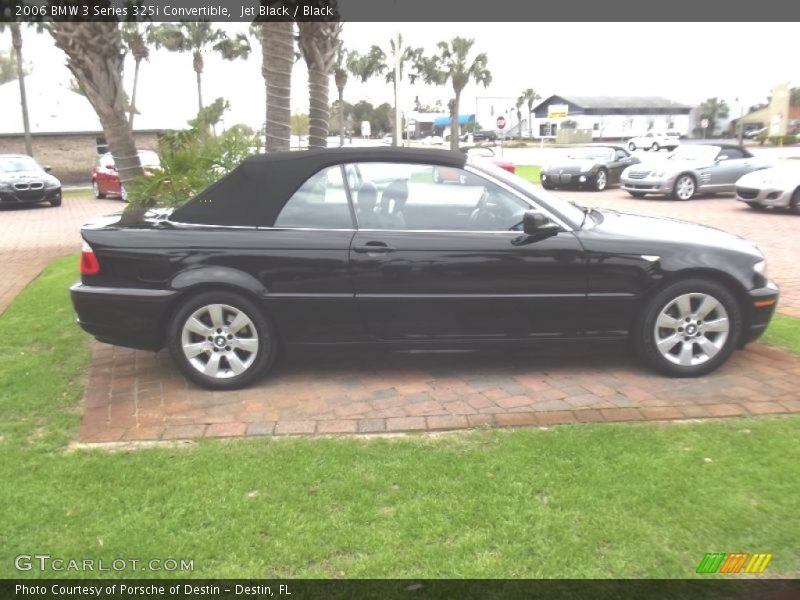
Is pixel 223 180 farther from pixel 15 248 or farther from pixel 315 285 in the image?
pixel 15 248

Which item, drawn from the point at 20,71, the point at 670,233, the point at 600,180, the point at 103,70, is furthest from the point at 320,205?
the point at 20,71

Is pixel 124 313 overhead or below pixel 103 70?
below

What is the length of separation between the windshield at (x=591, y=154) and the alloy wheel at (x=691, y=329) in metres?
18.3

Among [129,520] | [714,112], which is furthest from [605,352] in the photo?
[714,112]

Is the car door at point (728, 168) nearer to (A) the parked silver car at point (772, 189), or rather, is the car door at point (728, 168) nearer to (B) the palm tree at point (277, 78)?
(A) the parked silver car at point (772, 189)

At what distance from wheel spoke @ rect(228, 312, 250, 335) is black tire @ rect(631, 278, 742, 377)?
260cm

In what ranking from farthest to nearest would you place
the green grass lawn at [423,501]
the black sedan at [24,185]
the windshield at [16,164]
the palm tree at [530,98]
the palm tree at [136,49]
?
the palm tree at [530,98] < the palm tree at [136,49] < the windshield at [16,164] < the black sedan at [24,185] < the green grass lawn at [423,501]

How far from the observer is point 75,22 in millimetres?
7844

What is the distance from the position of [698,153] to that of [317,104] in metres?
13.1

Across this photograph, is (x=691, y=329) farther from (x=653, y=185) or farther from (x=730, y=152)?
(x=730, y=152)

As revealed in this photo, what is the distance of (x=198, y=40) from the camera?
157 feet

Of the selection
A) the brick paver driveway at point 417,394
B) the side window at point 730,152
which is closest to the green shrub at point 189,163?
the brick paver driveway at point 417,394

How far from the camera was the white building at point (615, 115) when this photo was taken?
262 ft

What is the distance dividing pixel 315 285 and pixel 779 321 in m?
4.12
